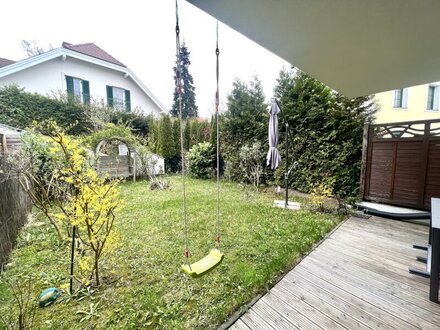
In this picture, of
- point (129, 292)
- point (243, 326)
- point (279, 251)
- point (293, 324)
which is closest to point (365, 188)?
point (279, 251)

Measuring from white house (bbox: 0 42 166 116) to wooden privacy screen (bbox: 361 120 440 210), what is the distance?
478 inches

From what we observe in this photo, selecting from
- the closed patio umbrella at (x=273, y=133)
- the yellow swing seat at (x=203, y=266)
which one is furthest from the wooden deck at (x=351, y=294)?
the closed patio umbrella at (x=273, y=133)

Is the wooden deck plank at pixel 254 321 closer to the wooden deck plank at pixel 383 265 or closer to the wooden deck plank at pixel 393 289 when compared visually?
the wooden deck plank at pixel 393 289

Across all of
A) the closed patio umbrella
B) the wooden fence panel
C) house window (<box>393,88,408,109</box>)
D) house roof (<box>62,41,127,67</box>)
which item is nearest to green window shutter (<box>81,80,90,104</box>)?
house roof (<box>62,41,127,67</box>)

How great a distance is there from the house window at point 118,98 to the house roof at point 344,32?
1143 cm

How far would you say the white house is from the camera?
906 centimetres

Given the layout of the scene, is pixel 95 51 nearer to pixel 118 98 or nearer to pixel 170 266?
pixel 118 98

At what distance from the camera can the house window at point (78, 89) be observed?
9883 mm

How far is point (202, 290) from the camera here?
87.7 inches

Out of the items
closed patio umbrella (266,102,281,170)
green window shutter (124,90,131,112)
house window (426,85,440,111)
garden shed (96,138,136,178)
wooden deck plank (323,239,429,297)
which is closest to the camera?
wooden deck plank (323,239,429,297)

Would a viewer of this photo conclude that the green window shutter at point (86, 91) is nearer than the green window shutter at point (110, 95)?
Yes

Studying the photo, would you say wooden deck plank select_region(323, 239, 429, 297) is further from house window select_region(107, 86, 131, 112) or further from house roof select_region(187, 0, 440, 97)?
house window select_region(107, 86, 131, 112)

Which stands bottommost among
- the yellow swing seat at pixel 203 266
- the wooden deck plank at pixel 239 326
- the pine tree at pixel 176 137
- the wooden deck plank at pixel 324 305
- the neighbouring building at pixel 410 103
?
the wooden deck plank at pixel 239 326

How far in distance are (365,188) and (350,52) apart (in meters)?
4.22
